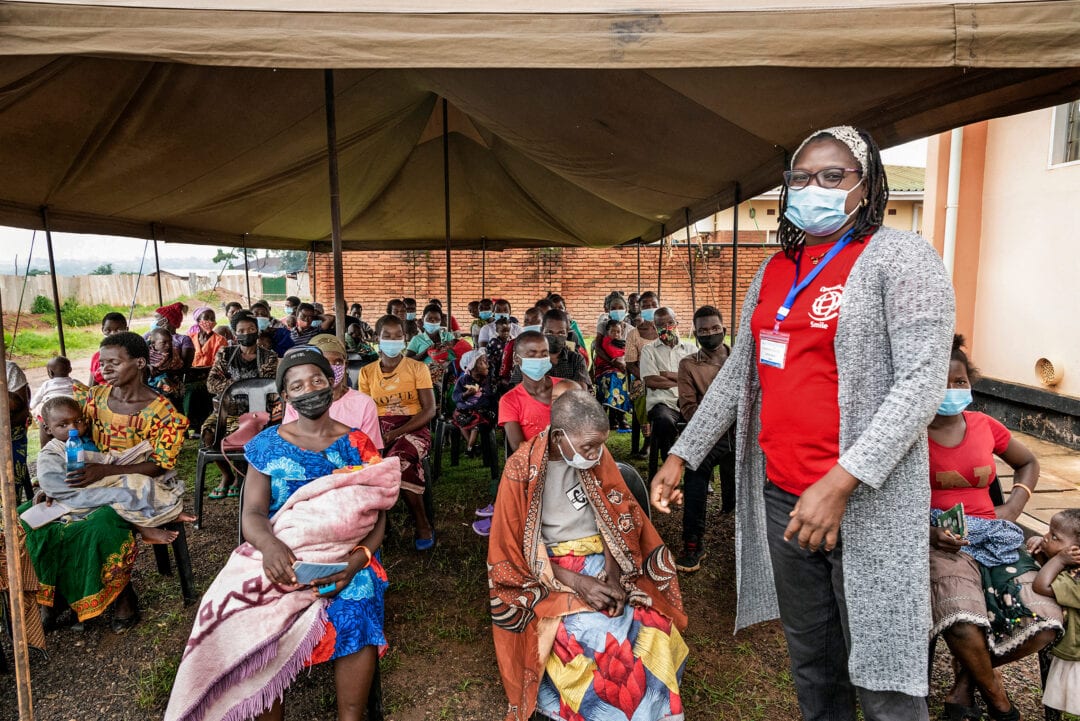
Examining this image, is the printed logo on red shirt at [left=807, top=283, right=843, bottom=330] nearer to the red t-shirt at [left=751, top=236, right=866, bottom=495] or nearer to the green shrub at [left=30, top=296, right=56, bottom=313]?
the red t-shirt at [left=751, top=236, right=866, bottom=495]

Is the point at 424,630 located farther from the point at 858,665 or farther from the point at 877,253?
the point at 877,253

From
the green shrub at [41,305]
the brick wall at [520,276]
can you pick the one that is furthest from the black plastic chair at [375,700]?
the green shrub at [41,305]

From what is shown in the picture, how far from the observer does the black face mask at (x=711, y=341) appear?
165 inches

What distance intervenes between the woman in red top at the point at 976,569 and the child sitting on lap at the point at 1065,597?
0.05 m

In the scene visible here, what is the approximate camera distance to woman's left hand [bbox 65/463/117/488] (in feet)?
10.2

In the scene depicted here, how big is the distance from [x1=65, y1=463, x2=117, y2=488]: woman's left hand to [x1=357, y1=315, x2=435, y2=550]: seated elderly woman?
1.56 metres

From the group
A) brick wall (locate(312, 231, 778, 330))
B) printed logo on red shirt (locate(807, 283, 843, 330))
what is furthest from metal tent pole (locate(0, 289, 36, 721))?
brick wall (locate(312, 231, 778, 330))

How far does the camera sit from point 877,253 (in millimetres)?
1567

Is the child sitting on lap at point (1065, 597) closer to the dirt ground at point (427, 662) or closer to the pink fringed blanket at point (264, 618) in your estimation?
the dirt ground at point (427, 662)

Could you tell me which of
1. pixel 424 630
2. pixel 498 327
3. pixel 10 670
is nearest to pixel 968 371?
pixel 424 630

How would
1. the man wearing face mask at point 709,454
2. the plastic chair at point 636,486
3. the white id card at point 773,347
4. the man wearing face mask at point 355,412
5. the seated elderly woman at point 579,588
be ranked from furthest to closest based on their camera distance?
1. the man wearing face mask at point 709,454
2. the man wearing face mask at point 355,412
3. the plastic chair at point 636,486
4. the seated elderly woman at point 579,588
5. the white id card at point 773,347

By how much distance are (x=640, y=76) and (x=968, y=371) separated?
6.68 ft

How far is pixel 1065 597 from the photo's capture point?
2.28 metres

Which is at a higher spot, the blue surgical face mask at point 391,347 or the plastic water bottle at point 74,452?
the blue surgical face mask at point 391,347
